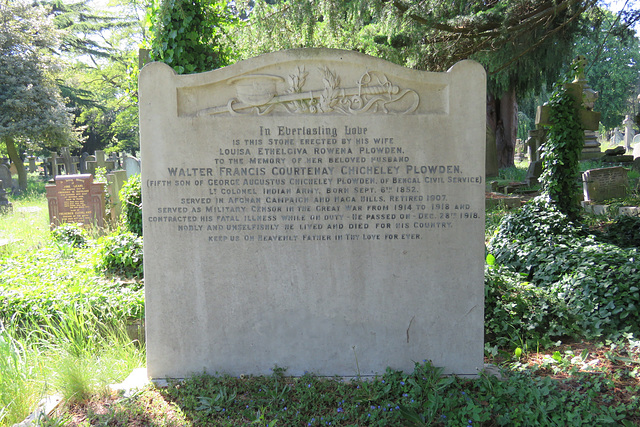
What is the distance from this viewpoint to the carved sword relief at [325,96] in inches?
141

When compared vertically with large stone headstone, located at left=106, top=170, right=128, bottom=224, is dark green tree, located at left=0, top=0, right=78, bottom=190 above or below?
above

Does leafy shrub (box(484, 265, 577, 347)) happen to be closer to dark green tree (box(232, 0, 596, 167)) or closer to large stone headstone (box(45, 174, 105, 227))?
dark green tree (box(232, 0, 596, 167))

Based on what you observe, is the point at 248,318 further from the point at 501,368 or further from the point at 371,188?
the point at 501,368

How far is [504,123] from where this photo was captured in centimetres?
2017

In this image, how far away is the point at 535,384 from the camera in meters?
3.30

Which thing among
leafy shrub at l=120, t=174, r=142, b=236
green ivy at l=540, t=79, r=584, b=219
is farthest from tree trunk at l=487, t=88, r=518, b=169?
leafy shrub at l=120, t=174, r=142, b=236

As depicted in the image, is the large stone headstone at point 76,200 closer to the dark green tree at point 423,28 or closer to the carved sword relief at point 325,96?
the dark green tree at point 423,28

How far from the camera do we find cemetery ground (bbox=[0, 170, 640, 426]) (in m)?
3.13

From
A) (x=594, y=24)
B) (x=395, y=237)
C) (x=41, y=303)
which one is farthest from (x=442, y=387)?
(x=594, y=24)

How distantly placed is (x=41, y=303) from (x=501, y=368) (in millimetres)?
4681

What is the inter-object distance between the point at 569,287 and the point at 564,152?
3.19 metres

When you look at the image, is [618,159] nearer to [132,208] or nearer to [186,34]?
[186,34]

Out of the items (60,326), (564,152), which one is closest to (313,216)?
(60,326)

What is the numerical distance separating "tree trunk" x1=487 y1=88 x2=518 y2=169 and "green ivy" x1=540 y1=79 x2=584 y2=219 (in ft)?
43.2
